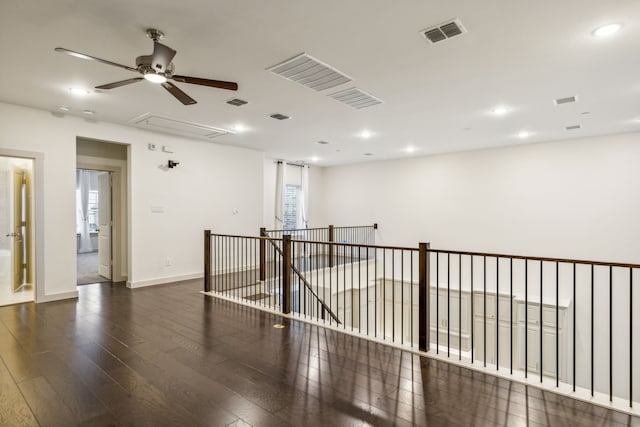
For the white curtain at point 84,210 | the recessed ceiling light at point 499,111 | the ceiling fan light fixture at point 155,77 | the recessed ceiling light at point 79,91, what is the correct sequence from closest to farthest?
the ceiling fan light fixture at point 155,77 < the recessed ceiling light at point 79,91 < the recessed ceiling light at point 499,111 < the white curtain at point 84,210

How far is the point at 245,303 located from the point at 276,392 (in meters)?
2.66

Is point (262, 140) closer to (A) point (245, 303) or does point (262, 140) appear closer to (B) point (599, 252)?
(A) point (245, 303)

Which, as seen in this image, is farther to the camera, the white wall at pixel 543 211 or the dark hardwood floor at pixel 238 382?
the white wall at pixel 543 211

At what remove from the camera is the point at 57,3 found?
8.66 ft

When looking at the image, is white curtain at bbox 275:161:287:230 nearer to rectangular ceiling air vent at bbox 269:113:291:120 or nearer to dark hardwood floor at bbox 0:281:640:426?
rectangular ceiling air vent at bbox 269:113:291:120

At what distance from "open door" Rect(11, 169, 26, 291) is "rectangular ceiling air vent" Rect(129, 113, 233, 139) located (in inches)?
83.7

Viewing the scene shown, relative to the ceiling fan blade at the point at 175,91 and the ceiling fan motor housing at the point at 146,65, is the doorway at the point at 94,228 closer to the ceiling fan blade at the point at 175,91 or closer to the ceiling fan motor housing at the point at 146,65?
the ceiling fan blade at the point at 175,91

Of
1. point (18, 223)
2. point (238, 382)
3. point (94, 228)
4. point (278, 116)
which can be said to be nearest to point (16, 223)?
point (18, 223)

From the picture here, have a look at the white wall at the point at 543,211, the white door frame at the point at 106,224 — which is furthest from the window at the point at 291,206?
the white door frame at the point at 106,224

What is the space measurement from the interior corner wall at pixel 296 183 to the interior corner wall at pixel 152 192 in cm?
123

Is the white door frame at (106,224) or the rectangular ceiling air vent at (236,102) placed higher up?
the rectangular ceiling air vent at (236,102)

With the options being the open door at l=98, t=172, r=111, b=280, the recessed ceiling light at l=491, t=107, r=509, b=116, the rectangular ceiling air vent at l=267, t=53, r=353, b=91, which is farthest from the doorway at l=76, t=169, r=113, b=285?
the recessed ceiling light at l=491, t=107, r=509, b=116

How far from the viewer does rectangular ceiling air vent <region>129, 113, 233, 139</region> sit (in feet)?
18.9

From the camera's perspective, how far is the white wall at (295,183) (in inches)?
386
